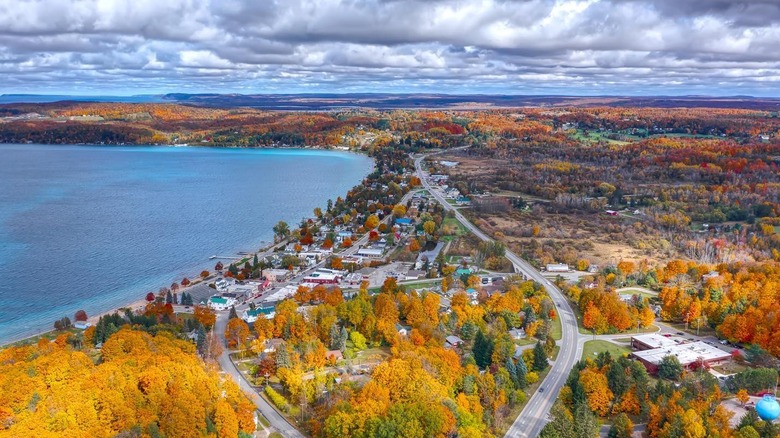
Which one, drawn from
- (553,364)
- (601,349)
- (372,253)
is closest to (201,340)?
(553,364)

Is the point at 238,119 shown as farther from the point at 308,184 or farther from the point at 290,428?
the point at 290,428

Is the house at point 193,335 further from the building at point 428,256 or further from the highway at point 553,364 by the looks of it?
the building at point 428,256

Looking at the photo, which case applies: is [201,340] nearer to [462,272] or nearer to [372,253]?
[462,272]

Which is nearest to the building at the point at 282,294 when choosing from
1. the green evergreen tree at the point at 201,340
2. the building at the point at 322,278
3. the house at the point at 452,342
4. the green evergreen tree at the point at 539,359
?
the building at the point at 322,278

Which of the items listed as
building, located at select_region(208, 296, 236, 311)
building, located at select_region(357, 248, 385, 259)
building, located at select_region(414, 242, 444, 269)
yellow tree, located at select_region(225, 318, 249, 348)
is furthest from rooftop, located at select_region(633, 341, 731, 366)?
building, located at select_region(357, 248, 385, 259)

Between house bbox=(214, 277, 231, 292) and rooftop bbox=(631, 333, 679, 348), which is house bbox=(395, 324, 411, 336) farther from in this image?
house bbox=(214, 277, 231, 292)

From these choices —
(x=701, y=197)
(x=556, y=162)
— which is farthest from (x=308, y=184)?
(x=701, y=197)

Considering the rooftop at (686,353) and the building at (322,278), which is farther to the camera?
the building at (322,278)
